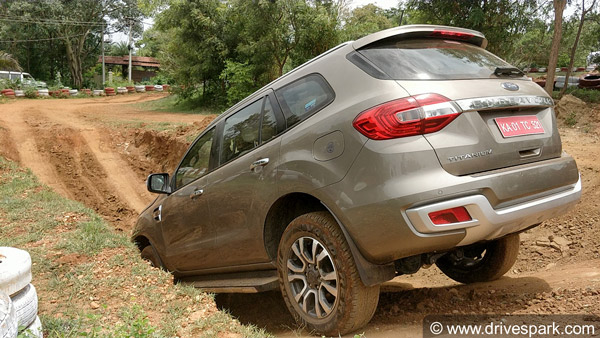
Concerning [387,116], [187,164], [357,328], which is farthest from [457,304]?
[187,164]

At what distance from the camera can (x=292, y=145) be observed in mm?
3258

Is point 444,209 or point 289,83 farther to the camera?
point 289,83

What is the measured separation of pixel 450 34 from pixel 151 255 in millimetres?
4071

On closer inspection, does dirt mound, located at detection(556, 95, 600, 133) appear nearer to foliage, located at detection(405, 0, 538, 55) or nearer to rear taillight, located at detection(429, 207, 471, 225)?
foliage, located at detection(405, 0, 538, 55)

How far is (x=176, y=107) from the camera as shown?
2355cm

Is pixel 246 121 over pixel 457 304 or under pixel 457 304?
over

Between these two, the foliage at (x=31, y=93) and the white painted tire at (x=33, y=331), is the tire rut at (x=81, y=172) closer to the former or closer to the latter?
the white painted tire at (x=33, y=331)

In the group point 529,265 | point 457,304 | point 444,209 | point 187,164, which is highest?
point 444,209

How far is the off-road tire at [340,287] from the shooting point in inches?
116

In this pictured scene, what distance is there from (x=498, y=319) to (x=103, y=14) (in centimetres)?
4635

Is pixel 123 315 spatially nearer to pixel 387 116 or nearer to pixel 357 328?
pixel 357 328

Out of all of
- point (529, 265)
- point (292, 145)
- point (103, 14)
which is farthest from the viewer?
point (103, 14)

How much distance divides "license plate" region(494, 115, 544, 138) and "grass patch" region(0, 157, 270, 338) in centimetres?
211

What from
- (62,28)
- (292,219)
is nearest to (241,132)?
(292,219)
